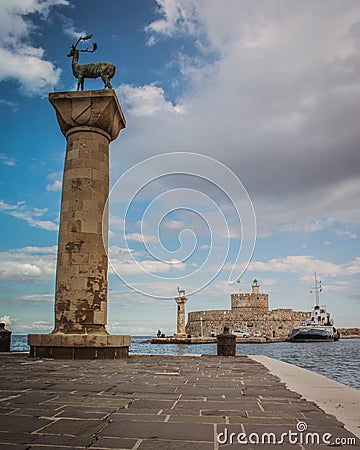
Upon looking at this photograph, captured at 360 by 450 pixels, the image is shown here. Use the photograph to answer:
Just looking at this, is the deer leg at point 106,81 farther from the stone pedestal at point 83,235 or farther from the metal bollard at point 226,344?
the metal bollard at point 226,344

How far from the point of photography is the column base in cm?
991

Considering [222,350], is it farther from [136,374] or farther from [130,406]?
[130,406]

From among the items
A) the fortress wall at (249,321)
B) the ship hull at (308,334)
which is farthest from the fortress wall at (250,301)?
the ship hull at (308,334)

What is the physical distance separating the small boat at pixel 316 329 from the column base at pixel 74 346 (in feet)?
209

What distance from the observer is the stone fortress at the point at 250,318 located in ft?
244

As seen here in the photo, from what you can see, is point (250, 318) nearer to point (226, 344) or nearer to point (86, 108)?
point (226, 344)

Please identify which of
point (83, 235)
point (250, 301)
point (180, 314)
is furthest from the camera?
point (250, 301)

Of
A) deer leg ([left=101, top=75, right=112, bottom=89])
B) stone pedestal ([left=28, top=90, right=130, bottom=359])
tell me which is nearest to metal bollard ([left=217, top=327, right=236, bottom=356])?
stone pedestal ([left=28, top=90, right=130, bottom=359])

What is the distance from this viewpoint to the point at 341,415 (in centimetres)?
381

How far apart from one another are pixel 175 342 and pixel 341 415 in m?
57.4

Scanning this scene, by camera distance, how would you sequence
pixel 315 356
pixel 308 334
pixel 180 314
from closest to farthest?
pixel 315 356 < pixel 180 314 < pixel 308 334

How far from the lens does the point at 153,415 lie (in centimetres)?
371

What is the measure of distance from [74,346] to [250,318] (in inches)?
2643

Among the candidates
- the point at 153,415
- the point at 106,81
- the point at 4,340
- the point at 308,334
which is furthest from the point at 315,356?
the point at 308,334
